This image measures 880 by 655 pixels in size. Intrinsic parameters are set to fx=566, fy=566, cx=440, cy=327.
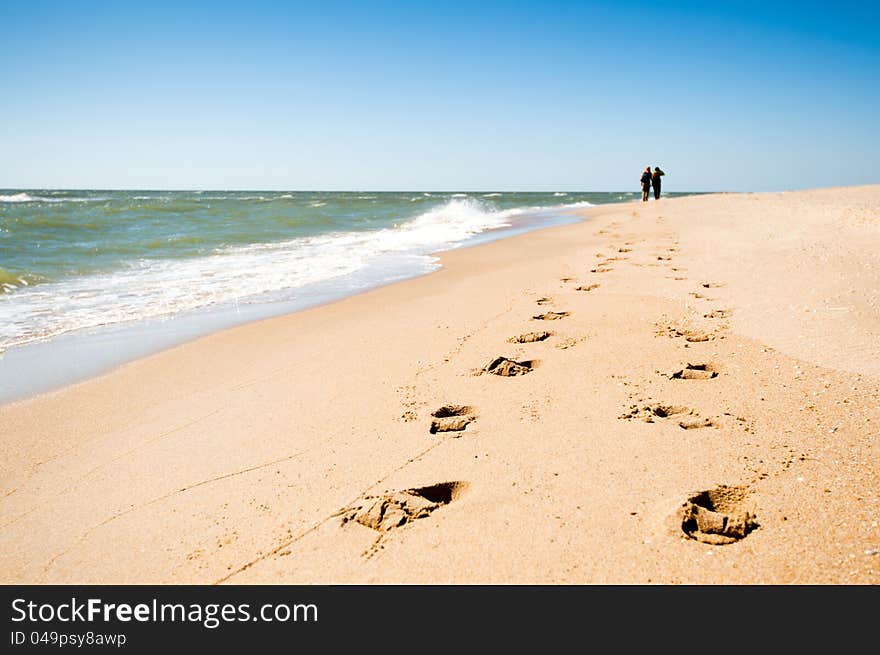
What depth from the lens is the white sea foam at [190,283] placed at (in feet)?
21.5

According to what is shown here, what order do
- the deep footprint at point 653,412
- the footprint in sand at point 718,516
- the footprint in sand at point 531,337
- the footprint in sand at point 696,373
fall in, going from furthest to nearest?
the footprint in sand at point 531,337
the footprint in sand at point 696,373
the deep footprint at point 653,412
the footprint in sand at point 718,516

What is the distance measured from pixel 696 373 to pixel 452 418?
150 cm

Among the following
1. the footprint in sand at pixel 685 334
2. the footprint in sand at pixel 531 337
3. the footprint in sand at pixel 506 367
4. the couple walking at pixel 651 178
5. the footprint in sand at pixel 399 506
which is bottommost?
the footprint in sand at pixel 399 506

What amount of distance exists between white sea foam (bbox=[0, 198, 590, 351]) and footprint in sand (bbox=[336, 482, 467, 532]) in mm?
4958

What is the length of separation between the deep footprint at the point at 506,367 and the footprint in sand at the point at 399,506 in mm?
1341

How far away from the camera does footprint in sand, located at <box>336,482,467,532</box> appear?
7.11 feet

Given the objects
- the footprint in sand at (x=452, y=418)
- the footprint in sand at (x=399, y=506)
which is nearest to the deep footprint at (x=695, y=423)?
the footprint in sand at (x=452, y=418)

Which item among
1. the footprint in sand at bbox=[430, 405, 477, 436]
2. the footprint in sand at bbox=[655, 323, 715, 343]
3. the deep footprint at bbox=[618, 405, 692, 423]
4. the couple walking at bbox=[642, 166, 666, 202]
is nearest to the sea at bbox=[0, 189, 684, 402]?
the footprint in sand at bbox=[430, 405, 477, 436]

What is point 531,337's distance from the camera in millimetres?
4371

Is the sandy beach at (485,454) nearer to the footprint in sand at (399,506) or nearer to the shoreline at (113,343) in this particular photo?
the footprint in sand at (399,506)

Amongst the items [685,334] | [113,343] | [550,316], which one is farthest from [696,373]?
[113,343]

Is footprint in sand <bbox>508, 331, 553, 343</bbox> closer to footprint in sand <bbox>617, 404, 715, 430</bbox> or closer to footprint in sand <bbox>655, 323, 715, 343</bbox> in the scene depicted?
footprint in sand <bbox>655, 323, 715, 343</bbox>
